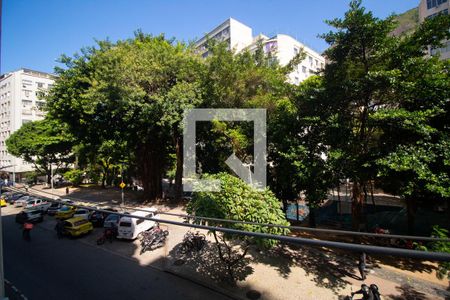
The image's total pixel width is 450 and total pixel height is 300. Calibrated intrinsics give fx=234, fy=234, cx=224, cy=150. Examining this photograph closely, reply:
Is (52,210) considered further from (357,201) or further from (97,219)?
(357,201)

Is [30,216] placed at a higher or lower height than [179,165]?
lower

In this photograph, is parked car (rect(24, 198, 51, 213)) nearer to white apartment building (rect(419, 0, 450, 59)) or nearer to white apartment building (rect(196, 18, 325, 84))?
white apartment building (rect(196, 18, 325, 84))

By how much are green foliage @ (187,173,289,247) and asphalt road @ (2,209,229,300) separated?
2.75 metres

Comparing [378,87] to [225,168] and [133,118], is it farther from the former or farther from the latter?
[133,118]

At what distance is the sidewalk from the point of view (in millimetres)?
8430

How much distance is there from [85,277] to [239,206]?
6.99 meters

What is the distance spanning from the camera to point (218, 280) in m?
9.00

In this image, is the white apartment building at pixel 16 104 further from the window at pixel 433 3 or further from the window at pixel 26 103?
the window at pixel 433 3

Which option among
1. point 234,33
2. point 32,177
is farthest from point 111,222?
point 234,33

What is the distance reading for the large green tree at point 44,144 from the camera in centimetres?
3300

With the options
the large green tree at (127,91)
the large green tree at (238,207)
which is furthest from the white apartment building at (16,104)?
the large green tree at (238,207)

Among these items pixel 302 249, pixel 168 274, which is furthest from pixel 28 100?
pixel 302 249

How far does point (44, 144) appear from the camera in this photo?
32500mm

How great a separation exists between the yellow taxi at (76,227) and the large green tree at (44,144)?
69.7ft
